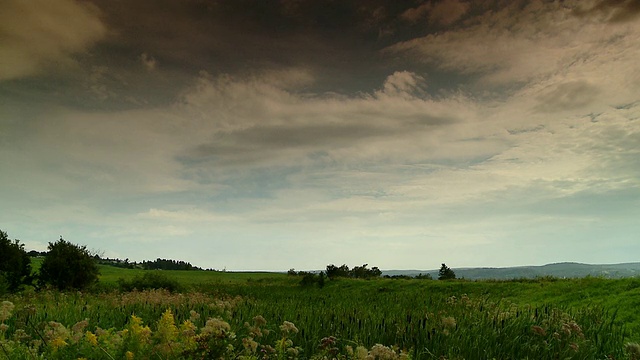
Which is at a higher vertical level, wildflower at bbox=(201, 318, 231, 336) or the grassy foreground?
wildflower at bbox=(201, 318, 231, 336)

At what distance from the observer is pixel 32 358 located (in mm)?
5039

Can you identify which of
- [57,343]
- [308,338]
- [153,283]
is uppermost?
[153,283]

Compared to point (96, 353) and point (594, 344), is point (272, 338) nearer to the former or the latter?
point (96, 353)

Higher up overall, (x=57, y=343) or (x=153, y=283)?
(x=153, y=283)

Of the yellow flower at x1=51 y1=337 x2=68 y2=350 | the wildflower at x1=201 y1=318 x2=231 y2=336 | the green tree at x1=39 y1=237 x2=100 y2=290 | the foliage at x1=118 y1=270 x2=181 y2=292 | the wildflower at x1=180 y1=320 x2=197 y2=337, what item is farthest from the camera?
the foliage at x1=118 y1=270 x2=181 y2=292

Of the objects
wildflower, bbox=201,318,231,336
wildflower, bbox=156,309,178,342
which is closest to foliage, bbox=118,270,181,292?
wildflower, bbox=156,309,178,342

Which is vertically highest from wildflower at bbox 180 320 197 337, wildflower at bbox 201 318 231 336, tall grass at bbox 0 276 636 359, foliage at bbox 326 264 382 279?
foliage at bbox 326 264 382 279

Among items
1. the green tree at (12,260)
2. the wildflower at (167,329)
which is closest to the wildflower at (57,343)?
the wildflower at (167,329)

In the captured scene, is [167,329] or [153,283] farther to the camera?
[153,283]

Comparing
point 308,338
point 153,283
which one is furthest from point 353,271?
point 308,338

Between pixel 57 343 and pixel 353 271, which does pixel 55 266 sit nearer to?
pixel 57 343

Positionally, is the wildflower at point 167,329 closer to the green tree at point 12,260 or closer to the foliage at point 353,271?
the green tree at point 12,260

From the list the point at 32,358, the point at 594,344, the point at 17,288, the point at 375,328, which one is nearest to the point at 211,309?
the point at 375,328

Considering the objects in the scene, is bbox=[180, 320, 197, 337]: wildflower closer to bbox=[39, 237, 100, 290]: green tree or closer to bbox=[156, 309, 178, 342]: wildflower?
bbox=[156, 309, 178, 342]: wildflower
